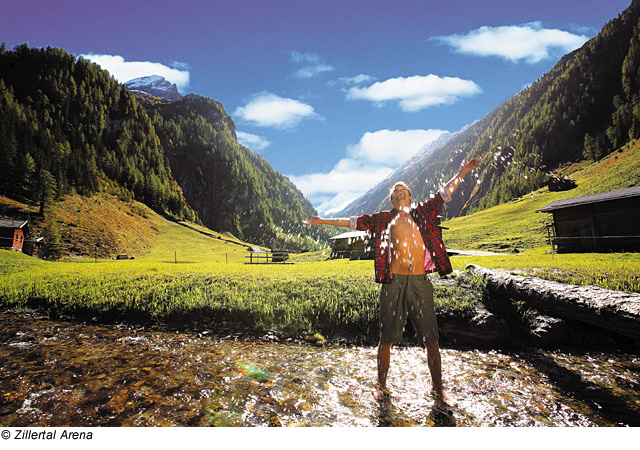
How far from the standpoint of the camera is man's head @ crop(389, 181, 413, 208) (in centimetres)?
470

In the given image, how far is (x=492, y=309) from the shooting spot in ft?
25.1

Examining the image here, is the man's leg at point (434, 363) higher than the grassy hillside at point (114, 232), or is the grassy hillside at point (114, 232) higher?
the grassy hillside at point (114, 232)

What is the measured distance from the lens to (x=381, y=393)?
13.7 ft

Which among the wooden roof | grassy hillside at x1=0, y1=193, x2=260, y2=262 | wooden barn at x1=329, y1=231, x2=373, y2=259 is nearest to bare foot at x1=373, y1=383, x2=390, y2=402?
the wooden roof

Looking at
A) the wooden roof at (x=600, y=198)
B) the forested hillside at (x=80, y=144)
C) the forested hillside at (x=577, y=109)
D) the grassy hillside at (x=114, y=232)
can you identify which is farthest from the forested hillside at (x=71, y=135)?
the forested hillside at (x=577, y=109)

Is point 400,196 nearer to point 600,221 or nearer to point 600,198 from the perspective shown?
point 600,198

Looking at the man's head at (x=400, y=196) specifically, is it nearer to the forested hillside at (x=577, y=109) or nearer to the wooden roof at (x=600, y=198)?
the wooden roof at (x=600, y=198)

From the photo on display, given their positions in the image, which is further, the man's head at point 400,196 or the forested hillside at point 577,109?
the forested hillside at point 577,109

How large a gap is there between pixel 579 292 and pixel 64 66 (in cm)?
23516

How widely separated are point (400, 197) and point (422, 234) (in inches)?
30.1

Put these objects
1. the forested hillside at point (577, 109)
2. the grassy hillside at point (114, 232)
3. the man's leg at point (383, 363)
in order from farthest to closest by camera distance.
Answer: the forested hillside at point (577, 109)
the grassy hillside at point (114, 232)
the man's leg at point (383, 363)

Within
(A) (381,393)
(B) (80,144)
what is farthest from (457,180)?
(B) (80,144)

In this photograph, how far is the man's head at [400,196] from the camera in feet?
15.4

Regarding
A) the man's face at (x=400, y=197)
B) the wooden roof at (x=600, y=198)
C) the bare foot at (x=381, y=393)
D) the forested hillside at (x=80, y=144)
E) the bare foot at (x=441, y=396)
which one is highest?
the forested hillside at (x=80, y=144)
